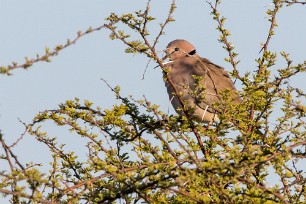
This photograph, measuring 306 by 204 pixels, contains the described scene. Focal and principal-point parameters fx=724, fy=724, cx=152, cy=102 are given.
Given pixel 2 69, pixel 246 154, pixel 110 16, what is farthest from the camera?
pixel 110 16

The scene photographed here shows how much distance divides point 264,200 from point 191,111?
4.14ft

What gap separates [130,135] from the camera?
5121mm

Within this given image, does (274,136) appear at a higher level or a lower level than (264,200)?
higher

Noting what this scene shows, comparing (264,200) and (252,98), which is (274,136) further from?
(264,200)

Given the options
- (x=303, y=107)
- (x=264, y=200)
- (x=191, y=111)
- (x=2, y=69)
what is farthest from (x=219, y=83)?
(x=2, y=69)

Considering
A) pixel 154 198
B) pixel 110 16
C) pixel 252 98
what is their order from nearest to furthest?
1. pixel 154 198
2. pixel 252 98
3. pixel 110 16

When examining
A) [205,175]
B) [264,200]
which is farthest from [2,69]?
[264,200]

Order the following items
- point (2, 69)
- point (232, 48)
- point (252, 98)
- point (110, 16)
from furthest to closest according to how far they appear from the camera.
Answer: point (232, 48) < point (110, 16) < point (252, 98) < point (2, 69)

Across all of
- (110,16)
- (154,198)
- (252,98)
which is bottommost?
(154,198)

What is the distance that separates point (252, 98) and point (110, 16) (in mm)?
1167

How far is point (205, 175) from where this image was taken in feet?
11.9

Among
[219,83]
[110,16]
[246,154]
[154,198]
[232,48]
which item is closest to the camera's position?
[246,154]

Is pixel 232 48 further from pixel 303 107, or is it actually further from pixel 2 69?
pixel 2 69

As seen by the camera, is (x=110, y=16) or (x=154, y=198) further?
(x=110, y=16)
